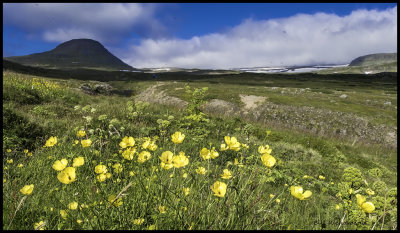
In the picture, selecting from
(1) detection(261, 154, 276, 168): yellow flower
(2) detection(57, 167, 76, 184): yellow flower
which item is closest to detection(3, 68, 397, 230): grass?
(1) detection(261, 154, 276, 168): yellow flower

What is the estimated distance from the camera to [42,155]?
4312 mm

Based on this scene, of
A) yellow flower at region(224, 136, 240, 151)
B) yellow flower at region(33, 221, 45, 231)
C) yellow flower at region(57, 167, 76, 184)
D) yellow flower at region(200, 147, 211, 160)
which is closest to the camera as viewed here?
yellow flower at region(33, 221, 45, 231)

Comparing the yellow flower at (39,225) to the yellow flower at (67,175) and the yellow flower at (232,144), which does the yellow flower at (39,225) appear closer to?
the yellow flower at (67,175)

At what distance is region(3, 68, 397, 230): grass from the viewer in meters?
1.98

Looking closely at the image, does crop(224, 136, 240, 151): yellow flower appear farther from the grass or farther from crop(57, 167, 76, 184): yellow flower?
crop(57, 167, 76, 184): yellow flower

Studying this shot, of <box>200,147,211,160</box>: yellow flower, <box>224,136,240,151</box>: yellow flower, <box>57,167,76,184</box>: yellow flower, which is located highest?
<box>224,136,240,151</box>: yellow flower

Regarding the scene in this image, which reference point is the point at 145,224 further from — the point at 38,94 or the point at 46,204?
the point at 38,94

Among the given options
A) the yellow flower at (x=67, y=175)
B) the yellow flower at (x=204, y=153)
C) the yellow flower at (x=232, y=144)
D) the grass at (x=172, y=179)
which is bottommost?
the grass at (x=172, y=179)

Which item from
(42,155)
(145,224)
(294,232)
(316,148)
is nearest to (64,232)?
(145,224)

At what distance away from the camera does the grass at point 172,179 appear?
1.98 meters

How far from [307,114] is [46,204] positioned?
21.2m

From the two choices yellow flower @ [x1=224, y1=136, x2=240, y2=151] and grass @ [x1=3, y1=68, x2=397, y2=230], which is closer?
grass @ [x1=3, y1=68, x2=397, y2=230]

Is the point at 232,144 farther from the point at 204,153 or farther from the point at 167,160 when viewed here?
the point at 167,160

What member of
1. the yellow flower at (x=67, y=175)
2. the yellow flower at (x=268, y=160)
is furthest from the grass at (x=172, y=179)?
the yellow flower at (x=67, y=175)
